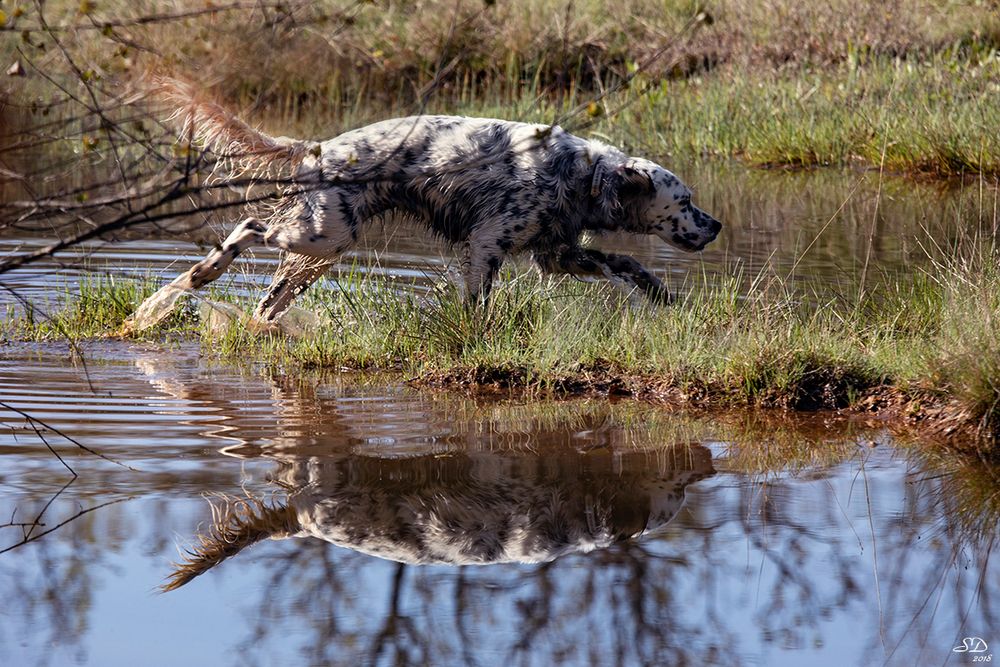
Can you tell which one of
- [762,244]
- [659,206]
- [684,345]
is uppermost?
[659,206]

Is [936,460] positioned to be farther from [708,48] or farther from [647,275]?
[708,48]

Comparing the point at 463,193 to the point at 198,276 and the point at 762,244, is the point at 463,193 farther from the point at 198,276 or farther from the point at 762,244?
the point at 762,244

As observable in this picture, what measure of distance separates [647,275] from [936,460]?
8.68 feet

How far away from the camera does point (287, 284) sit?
25.4ft

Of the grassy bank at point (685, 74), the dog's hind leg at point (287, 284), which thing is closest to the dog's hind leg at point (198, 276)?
the dog's hind leg at point (287, 284)

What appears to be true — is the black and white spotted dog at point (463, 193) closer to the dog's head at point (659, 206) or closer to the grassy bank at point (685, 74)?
the dog's head at point (659, 206)

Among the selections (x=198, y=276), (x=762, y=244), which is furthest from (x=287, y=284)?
(x=762, y=244)

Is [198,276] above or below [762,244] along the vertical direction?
above

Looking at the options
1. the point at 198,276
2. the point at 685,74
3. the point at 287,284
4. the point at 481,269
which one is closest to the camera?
the point at 481,269

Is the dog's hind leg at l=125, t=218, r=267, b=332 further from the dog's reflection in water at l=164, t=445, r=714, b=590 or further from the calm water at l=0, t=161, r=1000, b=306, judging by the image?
the dog's reflection in water at l=164, t=445, r=714, b=590

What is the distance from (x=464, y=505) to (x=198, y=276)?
3293mm

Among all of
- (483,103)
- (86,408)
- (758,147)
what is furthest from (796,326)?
(483,103)
